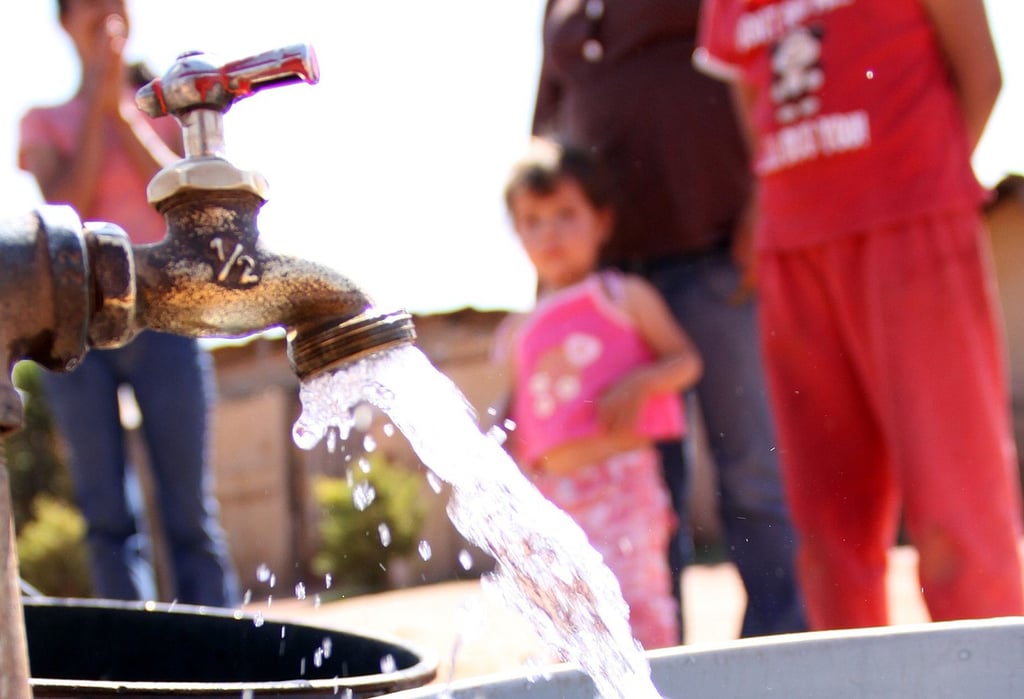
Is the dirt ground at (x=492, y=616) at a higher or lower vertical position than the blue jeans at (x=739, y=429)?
lower

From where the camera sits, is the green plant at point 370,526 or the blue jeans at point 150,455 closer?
the blue jeans at point 150,455

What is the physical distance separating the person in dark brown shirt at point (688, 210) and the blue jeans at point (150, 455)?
100cm

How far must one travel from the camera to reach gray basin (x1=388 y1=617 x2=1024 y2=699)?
839 millimetres

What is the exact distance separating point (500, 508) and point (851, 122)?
1152 millimetres

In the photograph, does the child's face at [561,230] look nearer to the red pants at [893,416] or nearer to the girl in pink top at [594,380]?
the girl in pink top at [594,380]

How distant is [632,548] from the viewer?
2381 millimetres

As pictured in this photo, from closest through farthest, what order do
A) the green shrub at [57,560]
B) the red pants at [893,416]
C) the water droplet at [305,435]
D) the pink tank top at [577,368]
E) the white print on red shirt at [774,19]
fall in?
1. the water droplet at [305,435]
2. the red pants at [893,416]
3. the white print on red shirt at [774,19]
4. the pink tank top at [577,368]
5. the green shrub at [57,560]

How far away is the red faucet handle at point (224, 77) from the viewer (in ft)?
2.80

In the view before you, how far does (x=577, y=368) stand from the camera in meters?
2.64

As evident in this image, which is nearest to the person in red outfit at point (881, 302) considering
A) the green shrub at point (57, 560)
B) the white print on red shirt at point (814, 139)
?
the white print on red shirt at point (814, 139)

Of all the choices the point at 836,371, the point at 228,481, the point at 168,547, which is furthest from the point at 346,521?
the point at 836,371

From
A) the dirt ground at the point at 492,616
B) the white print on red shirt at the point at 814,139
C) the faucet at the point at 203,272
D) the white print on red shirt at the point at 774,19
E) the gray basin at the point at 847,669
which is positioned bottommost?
the dirt ground at the point at 492,616

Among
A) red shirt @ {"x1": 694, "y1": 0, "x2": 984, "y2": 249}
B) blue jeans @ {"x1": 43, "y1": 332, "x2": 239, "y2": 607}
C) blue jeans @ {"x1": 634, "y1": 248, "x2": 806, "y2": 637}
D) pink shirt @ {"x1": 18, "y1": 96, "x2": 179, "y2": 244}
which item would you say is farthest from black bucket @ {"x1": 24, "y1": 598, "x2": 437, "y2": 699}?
pink shirt @ {"x1": 18, "y1": 96, "x2": 179, "y2": 244}

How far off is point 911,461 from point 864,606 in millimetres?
263
